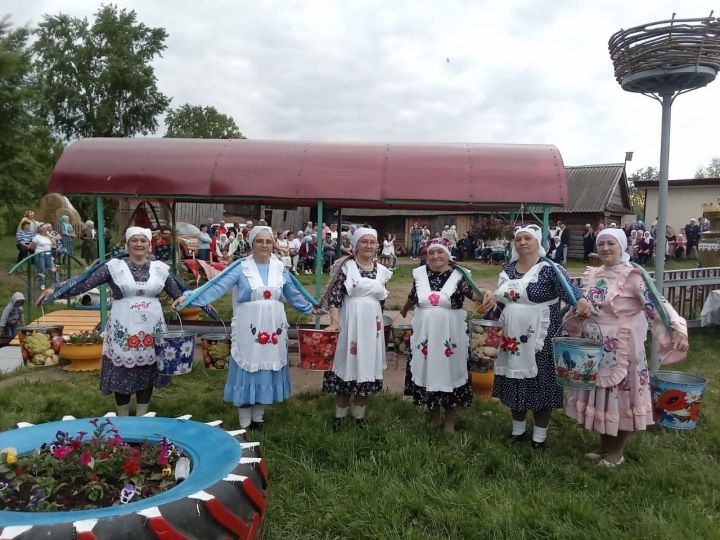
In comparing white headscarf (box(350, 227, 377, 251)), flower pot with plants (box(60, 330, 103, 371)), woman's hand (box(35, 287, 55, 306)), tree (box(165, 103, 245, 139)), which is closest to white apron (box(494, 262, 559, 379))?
white headscarf (box(350, 227, 377, 251))

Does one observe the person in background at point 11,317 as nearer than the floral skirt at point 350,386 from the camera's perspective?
No

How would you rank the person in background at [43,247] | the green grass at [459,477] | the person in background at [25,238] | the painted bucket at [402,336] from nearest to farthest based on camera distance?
the green grass at [459,477] < the painted bucket at [402,336] < the person in background at [43,247] < the person in background at [25,238]

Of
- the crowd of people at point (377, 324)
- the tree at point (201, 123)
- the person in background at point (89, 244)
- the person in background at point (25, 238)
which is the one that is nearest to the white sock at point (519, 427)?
the crowd of people at point (377, 324)

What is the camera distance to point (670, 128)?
4.71 meters

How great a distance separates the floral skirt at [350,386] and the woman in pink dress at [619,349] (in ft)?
5.15

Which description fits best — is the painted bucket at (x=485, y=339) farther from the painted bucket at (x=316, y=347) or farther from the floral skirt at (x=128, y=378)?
the floral skirt at (x=128, y=378)

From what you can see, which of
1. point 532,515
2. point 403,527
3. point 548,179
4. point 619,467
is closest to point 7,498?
point 403,527

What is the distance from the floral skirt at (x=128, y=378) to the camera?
4.45 metres

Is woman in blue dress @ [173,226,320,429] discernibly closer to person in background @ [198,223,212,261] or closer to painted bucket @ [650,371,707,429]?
painted bucket @ [650,371,707,429]

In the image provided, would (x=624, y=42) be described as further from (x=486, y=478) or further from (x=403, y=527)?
(x=403, y=527)

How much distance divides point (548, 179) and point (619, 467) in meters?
3.85

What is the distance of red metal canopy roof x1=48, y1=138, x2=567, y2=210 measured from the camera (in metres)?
6.88

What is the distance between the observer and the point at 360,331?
4.46 meters

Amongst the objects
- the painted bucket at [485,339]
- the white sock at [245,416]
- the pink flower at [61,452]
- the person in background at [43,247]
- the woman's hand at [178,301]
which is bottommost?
the white sock at [245,416]
